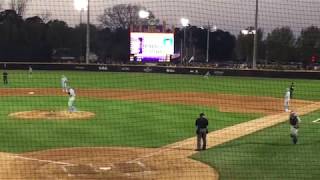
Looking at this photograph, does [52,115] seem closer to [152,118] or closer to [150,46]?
[152,118]

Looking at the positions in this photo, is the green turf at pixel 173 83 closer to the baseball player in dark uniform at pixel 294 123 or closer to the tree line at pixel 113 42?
the tree line at pixel 113 42

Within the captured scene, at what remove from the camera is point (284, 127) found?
60.9 feet

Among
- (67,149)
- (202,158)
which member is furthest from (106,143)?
(202,158)

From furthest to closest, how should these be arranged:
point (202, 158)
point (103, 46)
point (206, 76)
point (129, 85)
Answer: point (103, 46), point (206, 76), point (129, 85), point (202, 158)

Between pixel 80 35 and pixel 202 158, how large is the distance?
1888 inches

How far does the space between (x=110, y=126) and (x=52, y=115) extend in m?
3.24

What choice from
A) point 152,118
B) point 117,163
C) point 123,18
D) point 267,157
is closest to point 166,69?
point 123,18

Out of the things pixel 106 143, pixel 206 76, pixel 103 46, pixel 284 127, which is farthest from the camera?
pixel 103 46

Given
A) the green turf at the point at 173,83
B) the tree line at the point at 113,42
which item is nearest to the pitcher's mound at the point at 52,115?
the green turf at the point at 173,83

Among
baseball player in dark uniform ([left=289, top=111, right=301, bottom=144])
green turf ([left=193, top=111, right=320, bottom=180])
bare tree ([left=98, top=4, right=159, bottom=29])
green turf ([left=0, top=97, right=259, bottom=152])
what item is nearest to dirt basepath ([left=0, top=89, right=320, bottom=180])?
green turf ([left=193, top=111, right=320, bottom=180])

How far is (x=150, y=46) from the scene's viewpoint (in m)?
43.6

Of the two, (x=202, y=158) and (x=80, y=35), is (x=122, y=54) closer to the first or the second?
(x=80, y=35)

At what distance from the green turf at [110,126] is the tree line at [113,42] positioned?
18.3 metres

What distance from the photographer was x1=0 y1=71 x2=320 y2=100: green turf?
119ft
